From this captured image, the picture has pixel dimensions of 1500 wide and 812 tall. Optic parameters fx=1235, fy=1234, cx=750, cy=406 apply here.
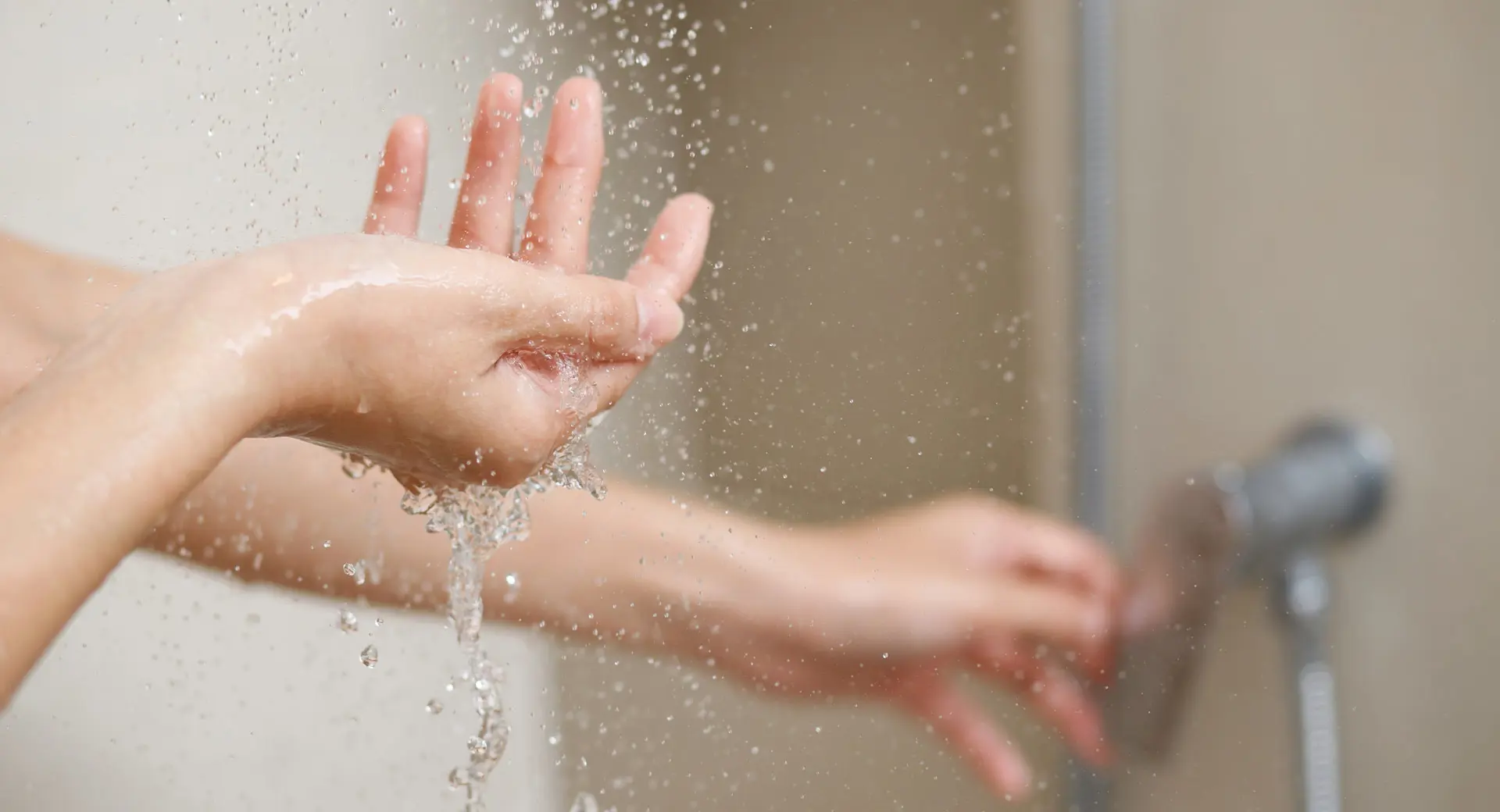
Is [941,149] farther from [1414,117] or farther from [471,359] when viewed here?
[471,359]

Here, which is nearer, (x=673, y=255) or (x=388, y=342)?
(x=388, y=342)

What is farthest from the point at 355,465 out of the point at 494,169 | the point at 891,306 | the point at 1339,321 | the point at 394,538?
the point at 1339,321

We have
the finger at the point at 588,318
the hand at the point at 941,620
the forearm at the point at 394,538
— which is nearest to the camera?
the finger at the point at 588,318

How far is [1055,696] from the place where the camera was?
76 cm

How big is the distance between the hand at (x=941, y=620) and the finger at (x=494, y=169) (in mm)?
262

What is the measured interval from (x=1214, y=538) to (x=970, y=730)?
0.62ft

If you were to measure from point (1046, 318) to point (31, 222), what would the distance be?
590 millimetres

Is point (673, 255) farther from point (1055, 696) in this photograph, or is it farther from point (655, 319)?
point (1055, 696)

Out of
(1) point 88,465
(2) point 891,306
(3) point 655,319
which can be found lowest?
(1) point 88,465

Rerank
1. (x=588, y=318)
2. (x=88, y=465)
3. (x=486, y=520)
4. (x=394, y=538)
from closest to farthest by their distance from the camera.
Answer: (x=88, y=465), (x=588, y=318), (x=486, y=520), (x=394, y=538)

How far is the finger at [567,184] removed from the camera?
0.50 metres

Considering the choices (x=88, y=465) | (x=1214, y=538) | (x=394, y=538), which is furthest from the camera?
(x=1214, y=538)

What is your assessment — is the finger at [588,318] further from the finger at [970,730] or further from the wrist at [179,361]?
the finger at [970,730]

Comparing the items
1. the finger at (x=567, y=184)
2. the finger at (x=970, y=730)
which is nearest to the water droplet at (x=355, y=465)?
the finger at (x=567, y=184)
